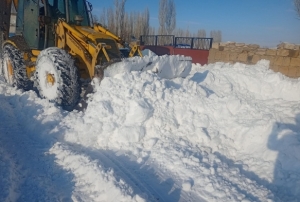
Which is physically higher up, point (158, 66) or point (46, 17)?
point (46, 17)

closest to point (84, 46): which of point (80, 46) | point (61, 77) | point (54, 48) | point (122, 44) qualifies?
point (80, 46)

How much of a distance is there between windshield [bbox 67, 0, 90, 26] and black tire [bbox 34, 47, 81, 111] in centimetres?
154

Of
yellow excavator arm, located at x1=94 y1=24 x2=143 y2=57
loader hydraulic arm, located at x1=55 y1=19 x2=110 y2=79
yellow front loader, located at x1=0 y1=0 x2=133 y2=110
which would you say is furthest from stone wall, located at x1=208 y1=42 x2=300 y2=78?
loader hydraulic arm, located at x1=55 y1=19 x2=110 y2=79

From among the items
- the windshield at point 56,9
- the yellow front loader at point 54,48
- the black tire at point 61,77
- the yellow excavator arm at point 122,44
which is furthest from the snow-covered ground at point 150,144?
the windshield at point 56,9

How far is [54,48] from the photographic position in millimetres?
5645

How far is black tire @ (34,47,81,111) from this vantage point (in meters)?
5.31

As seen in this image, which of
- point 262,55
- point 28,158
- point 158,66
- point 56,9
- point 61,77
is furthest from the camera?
point 262,55

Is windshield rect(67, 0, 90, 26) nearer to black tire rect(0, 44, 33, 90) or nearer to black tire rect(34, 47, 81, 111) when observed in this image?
black tire rect(34, 47, 81, 111)

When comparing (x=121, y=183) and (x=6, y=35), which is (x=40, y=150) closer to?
(x=121, y=183)

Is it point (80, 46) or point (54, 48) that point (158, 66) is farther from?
point (54, 48)

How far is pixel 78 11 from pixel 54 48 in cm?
173

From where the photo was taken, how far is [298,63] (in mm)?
9688

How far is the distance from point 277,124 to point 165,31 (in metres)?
25.0

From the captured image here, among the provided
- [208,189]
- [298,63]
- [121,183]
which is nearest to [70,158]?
[121,183]
